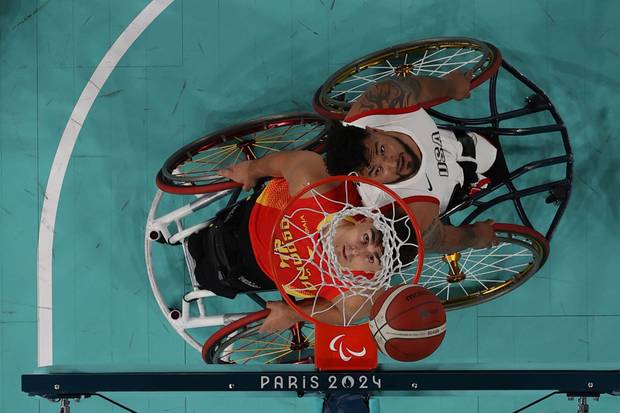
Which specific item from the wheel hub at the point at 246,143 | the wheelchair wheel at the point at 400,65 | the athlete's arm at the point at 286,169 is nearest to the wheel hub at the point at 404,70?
the wheelchair wheel at the point at 400,65

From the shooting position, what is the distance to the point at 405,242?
312 centimetres

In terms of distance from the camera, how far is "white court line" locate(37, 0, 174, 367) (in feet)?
13.7

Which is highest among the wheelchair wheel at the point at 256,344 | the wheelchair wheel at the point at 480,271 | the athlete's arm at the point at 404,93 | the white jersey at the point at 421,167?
the athlete's arm at the point at 404,93

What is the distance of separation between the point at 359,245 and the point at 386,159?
409mm

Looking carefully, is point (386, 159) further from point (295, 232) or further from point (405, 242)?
point (295, 232)

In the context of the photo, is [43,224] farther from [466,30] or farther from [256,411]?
[466,30]

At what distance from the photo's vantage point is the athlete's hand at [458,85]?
3.44m

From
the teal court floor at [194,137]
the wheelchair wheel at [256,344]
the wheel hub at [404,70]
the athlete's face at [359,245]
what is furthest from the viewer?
the teal court floor at [194,137]

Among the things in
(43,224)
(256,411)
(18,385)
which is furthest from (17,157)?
(256,411)

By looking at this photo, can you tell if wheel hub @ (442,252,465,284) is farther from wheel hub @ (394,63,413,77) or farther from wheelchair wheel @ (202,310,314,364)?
wheel hub @ (394,63,413,77)

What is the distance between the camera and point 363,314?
10.2 ft

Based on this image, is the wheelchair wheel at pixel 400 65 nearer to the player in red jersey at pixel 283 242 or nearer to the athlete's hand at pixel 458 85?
the athlete's hand at pixel 458 85

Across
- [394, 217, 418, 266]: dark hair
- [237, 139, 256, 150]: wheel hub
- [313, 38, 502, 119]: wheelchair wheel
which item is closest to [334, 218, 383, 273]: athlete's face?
[394, 217, 418, 266]: dark hair

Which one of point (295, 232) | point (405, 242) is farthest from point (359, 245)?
point (295, 232)
